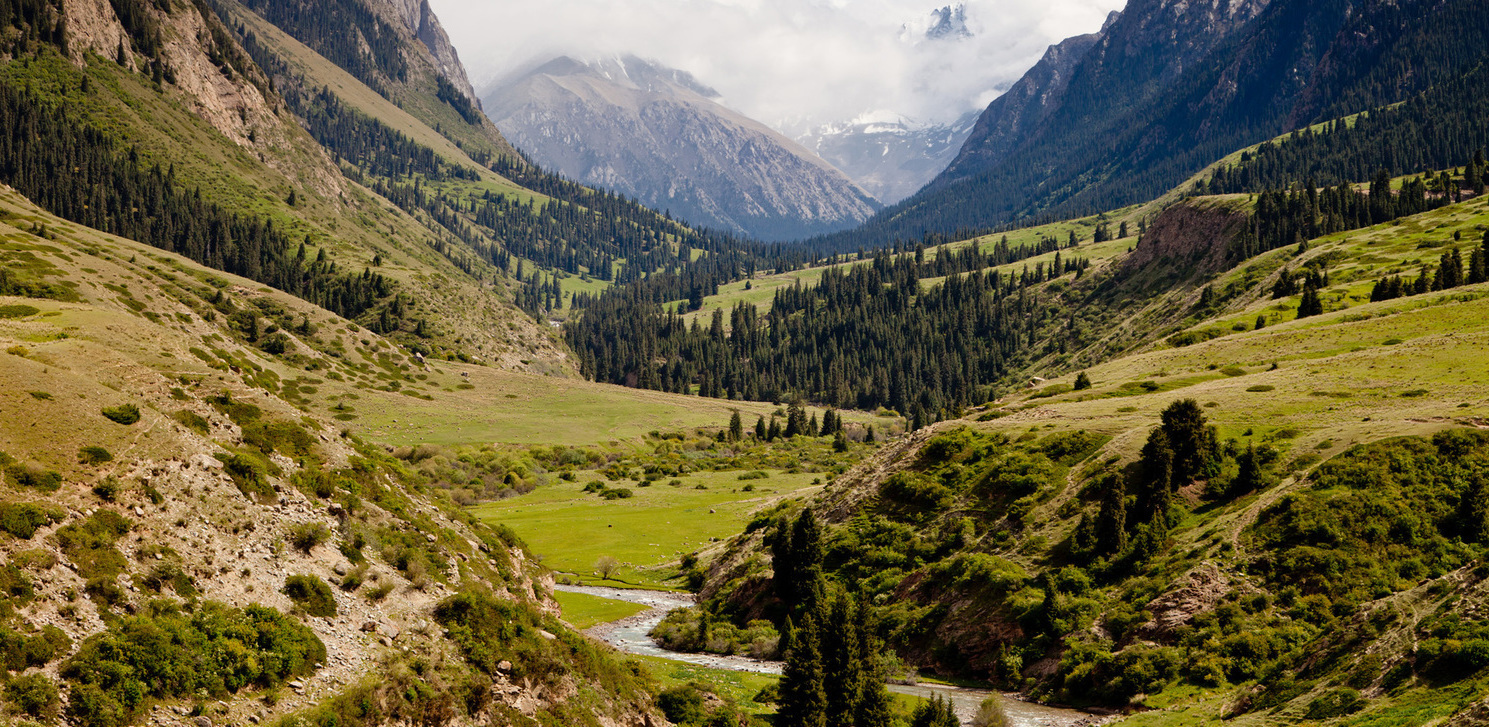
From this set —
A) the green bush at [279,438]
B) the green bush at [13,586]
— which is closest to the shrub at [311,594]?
the green bush at [279,438]

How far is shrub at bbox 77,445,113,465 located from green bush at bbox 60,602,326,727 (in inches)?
226

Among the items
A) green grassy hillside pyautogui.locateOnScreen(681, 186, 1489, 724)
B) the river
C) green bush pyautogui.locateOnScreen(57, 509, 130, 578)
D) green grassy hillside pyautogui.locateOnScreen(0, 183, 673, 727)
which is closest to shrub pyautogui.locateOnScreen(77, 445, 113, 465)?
green grassy hillside pyautogui.locateOnScreen(0, 183, 673, 727)

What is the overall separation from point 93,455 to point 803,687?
3133 centimetres

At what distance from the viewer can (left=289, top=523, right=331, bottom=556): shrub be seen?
104ft

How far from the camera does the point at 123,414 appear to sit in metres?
30.0

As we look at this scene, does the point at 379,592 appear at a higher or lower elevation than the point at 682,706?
higher

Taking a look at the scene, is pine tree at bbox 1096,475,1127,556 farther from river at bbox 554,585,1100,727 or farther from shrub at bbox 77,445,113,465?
shrub at bbox 77,445,113,465

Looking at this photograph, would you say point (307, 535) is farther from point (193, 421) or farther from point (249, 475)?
point (193, 421)

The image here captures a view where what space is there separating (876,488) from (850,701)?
34.1 m

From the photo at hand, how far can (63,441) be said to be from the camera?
90.0 ft

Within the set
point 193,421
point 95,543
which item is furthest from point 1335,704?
point 193,421

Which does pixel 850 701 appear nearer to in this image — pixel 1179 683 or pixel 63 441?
pixel 1179 683

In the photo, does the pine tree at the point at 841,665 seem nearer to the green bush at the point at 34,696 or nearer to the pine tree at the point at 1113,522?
the pine tree at the point at 1113,522

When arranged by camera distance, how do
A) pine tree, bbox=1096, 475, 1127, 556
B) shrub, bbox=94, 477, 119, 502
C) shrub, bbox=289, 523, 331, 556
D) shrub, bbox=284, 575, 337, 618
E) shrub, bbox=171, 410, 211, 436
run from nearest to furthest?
1. shrub, bbox=94, 477, 119, 502
2. shrub, bbox=284, 575, 337, 618
3. shrub, bbox=289, 523, 331, 556
4. shrub, bbox=171, 410, 211, 436
5. pine tree, bbox=1096, 475, 1127, 556
